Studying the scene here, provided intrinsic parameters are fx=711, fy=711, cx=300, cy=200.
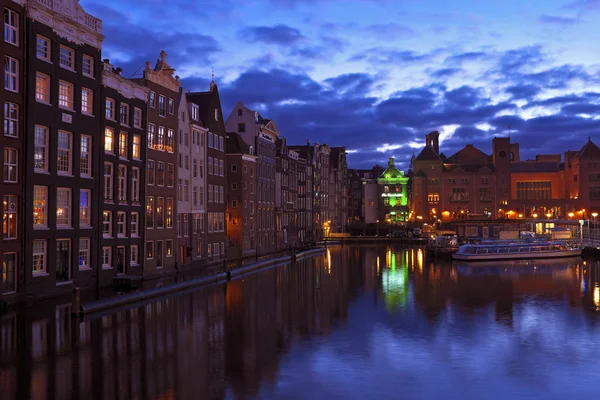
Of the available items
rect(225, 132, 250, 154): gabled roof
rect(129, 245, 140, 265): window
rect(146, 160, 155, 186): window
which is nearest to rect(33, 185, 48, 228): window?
rect(129, 245, 140, 265): window

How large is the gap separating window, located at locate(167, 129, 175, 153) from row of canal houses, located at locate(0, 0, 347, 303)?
0.22m

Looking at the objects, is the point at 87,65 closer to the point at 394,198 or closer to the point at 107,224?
the point at 107,224

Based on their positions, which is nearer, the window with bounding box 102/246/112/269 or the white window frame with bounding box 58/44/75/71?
the white window frame with bounding box 58/44/75/71

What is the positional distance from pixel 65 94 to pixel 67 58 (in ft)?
7.68

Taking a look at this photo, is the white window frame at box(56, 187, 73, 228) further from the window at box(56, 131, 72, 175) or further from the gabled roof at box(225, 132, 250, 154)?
the gabled roof at box(225, 132, 250, 154)

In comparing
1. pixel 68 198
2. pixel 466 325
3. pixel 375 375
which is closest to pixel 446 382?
pixel 375 375

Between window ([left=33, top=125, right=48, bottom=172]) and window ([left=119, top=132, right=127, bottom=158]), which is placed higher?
window ([left=119, top=132, right=127, bottom=158])

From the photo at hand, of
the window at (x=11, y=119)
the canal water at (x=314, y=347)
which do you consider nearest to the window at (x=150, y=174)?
the canal water at (x=314, y=347)

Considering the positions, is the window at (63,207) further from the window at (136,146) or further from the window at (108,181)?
the window at (136,146)

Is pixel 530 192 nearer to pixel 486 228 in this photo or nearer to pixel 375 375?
pixel 486 228

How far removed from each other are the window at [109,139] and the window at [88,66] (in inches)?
181

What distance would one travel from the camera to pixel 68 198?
45875 millimetres

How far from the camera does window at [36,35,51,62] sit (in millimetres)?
42312

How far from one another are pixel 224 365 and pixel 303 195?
324ft
